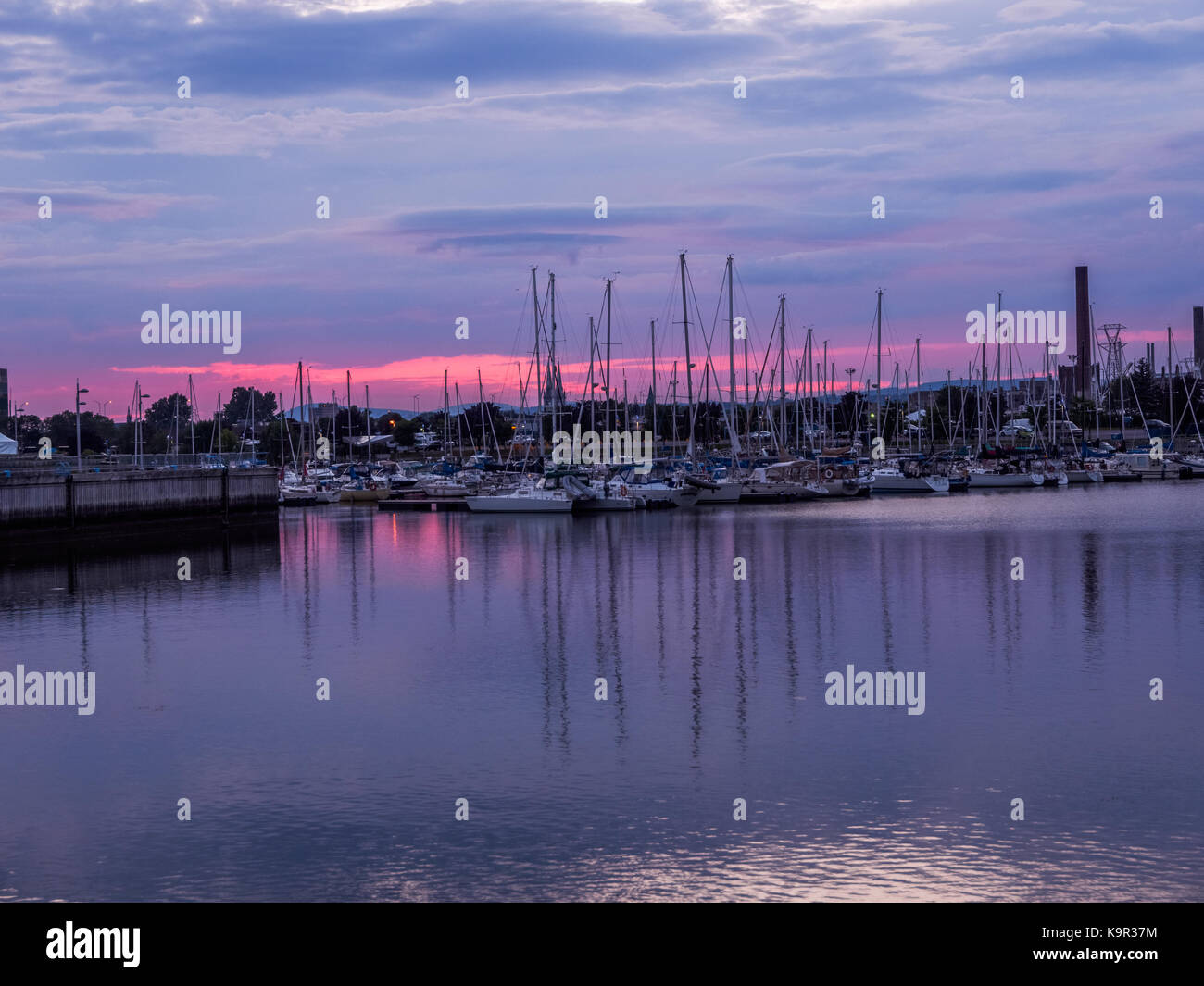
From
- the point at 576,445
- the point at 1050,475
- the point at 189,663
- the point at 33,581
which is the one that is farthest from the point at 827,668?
the point at 1050,475

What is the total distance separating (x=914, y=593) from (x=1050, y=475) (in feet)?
330

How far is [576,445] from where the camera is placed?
10794cm

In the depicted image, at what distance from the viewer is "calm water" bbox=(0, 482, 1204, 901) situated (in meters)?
18.6

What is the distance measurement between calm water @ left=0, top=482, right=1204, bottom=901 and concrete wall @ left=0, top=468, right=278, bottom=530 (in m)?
17.4

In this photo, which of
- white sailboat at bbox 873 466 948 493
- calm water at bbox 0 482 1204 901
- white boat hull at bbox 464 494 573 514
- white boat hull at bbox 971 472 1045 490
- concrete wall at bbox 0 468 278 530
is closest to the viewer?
calm water at bbox 0 482 1204 901

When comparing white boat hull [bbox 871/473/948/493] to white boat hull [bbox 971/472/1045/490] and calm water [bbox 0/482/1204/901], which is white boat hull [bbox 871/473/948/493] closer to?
white boat hull [bbox 971/472/1045/490]

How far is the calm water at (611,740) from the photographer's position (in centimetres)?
1864

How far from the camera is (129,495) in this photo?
81.3 m

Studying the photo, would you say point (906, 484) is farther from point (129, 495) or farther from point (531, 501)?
point (129, 495)

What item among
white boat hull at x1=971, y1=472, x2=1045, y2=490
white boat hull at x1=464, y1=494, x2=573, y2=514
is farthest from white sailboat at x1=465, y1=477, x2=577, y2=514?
white boat hull at x1=971, y1=472, x2=1045, y2=490

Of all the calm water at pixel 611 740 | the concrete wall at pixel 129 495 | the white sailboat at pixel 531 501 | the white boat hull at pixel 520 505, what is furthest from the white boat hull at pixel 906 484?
the calm water at pixel 611 740

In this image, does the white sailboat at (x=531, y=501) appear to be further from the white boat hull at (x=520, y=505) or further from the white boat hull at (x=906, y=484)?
the white boat hull at (x=906, y=484)

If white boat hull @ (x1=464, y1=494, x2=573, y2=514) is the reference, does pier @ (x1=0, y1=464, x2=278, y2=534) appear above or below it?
above
